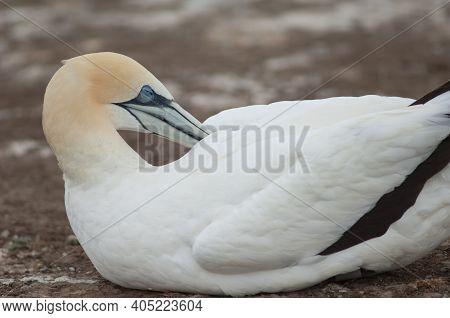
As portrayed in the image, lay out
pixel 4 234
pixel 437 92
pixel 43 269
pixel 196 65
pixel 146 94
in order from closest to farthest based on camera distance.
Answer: pixel 437 92 < pixel 146 94 < pixel 43 269 < pixel 4 234 < pixel 196 65

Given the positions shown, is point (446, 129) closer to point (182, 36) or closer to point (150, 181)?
point (150, 181)

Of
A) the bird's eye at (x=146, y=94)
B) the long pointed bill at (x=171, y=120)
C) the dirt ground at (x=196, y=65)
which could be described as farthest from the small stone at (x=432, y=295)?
the bird's eye at (x=146, y=94)

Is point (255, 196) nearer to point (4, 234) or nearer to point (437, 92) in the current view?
point (437, 92)

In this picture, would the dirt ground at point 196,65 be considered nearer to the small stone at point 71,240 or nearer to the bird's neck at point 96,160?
the small stone at point 71,240

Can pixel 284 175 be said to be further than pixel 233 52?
No

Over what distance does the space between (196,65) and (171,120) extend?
9.66 m

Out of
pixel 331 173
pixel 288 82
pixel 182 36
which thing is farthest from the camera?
pixel 182 36

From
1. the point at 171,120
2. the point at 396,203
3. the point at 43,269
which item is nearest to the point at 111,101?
the point at 171,120

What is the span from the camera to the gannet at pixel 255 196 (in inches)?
203

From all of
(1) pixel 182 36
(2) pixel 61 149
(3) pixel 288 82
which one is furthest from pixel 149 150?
(1) pixel 182 36

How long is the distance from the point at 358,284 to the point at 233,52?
10.9 m

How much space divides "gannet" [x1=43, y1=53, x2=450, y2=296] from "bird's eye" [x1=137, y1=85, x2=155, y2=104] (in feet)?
0.30

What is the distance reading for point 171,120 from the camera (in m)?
5.88

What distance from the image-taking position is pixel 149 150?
10.8 m
